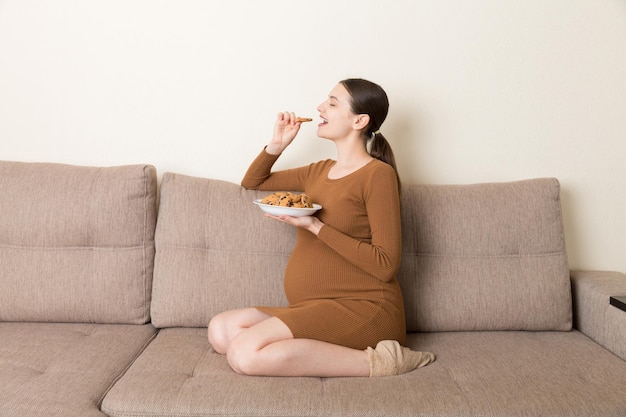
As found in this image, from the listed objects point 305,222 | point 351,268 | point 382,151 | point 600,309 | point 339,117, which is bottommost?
point 600,309

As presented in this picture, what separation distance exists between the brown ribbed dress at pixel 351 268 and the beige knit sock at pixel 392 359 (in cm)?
8

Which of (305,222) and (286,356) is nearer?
(286,356)

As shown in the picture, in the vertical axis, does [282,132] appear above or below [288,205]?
above

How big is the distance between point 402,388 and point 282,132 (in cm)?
105

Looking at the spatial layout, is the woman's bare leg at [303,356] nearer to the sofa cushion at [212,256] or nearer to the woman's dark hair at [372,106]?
the sofa cushion at [212,256]

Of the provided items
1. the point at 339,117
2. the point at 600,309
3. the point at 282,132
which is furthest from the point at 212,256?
the point at 600,309

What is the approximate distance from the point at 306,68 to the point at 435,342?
117 cm

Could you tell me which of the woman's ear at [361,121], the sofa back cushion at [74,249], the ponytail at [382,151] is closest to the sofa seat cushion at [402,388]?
the sofa back cushion at [74,249]

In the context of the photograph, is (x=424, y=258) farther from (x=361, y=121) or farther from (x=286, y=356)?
(x=286, y=356)

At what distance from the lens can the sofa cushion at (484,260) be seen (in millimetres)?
2215

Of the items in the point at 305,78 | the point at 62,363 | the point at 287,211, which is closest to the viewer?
the point at 62,363

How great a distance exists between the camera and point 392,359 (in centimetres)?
183

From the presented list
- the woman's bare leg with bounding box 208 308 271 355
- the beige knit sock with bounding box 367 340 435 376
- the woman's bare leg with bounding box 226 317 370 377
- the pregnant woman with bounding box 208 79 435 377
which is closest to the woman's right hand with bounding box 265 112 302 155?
the pregnant woman with bounding box 208 79 435 377

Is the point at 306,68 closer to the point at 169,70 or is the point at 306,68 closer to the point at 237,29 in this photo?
the point at 237,29
